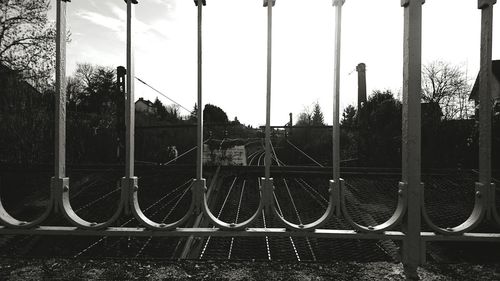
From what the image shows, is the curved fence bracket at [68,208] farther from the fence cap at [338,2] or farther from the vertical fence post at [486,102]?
the vertical fence post at [486,102]

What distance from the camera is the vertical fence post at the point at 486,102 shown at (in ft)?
3.80

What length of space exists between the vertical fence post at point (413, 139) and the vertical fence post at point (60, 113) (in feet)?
4.16

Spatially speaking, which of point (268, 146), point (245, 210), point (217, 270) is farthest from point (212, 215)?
point (245, 210)

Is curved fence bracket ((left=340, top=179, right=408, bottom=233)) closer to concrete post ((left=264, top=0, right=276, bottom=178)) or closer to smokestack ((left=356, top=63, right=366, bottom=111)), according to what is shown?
concrete post ((left=264, top=0, right=276, bottom=178))

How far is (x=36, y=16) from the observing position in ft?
43.9

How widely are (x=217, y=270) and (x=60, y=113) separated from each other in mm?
839

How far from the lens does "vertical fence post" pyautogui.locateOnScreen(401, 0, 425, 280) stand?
114cm

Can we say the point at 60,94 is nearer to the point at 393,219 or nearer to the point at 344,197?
the point at 344,197

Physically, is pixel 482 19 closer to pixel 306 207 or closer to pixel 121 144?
pixel 306 207

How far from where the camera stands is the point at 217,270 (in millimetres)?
1175

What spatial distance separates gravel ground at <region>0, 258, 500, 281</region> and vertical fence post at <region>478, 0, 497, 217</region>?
262mm

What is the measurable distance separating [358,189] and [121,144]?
9395 mm

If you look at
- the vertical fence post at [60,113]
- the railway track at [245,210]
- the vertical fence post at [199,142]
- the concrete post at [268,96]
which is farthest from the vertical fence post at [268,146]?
the railway track at [245,210]

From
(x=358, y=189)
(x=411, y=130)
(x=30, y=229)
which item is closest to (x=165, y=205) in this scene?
(x=358, y=189)
